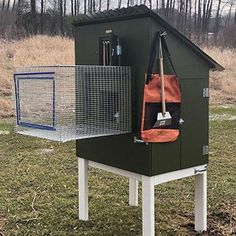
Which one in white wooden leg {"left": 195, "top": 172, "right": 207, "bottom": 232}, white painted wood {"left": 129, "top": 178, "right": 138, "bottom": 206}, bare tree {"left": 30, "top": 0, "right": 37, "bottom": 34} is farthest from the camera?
bare tree {"left": 30, "top": 0, "right": 37, "bottom": 34}

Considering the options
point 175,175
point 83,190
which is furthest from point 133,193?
point 175,175

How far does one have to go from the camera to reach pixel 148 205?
10.8ft

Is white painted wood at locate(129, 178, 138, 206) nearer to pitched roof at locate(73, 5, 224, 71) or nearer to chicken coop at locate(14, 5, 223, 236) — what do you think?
chicken coop at locate(14, 5, 223, 236)

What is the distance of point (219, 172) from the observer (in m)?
5.60

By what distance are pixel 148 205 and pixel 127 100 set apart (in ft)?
2.50

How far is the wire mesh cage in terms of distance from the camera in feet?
9.90

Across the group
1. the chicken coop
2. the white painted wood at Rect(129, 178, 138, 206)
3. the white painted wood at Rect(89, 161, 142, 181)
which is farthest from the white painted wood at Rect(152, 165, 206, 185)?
the white painted wood at Rect(129, 178, 138, 206)

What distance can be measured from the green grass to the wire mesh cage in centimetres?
102

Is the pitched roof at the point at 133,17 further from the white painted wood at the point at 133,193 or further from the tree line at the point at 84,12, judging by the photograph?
the tree line at the point at 84,12

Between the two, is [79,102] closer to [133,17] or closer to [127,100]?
[127,100]

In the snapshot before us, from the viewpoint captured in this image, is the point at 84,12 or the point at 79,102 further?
the point at 84,12

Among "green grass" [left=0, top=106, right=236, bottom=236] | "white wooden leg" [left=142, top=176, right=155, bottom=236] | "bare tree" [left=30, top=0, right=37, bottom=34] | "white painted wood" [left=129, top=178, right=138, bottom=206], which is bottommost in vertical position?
"green grass" [left=0, top=106, right=236, bottom=236]

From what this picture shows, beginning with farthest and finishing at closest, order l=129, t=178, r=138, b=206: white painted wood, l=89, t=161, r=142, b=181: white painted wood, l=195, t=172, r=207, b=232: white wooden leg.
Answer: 1. l=129, t=178, r=138, b=206: white painted wood
2. l=195, t=172, r=207, b=232: white wooden leg
3. l=89, t=161, r=142, b=181: white painted wood

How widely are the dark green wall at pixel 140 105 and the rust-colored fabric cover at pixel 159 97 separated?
64 millimetres
